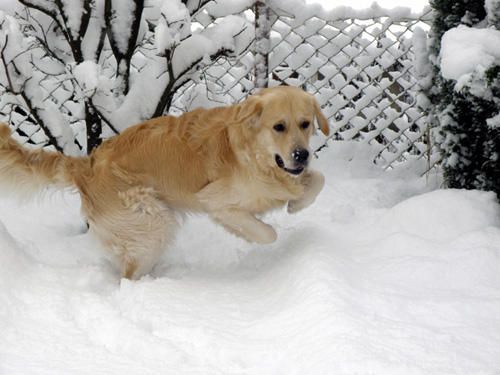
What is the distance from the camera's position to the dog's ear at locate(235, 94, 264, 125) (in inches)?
113

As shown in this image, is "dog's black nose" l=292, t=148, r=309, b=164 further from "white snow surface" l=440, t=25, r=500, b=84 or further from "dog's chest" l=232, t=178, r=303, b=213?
"white snow surface" l=440, t=25, r=500, b=84

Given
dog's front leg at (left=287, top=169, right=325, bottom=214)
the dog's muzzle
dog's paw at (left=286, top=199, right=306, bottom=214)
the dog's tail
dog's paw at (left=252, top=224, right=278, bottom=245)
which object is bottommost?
dog's paw at (left=252, top=224, right=278, bottom=245)

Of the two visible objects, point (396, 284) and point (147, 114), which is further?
point (147, 114)

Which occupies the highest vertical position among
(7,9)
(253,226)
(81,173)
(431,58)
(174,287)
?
(7,9)

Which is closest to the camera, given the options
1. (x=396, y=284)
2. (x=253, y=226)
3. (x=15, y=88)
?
(x=396, y=284)

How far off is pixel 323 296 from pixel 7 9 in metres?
3.24

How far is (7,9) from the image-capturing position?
394 centimetres

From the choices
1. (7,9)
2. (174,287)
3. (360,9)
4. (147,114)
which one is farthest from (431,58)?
(7,9)

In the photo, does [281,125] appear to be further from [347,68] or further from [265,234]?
[347,68]

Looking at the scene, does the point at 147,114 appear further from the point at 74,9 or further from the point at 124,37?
the point at 74,9

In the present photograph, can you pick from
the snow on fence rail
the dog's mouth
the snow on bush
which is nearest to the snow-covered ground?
the dog's mouth

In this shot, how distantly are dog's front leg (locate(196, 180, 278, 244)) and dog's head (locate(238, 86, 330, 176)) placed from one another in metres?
0.32

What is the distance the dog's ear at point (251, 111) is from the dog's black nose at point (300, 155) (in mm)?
304

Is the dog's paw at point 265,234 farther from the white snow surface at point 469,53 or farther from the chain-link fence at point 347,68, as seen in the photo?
the chain-link fence at point 347,68
